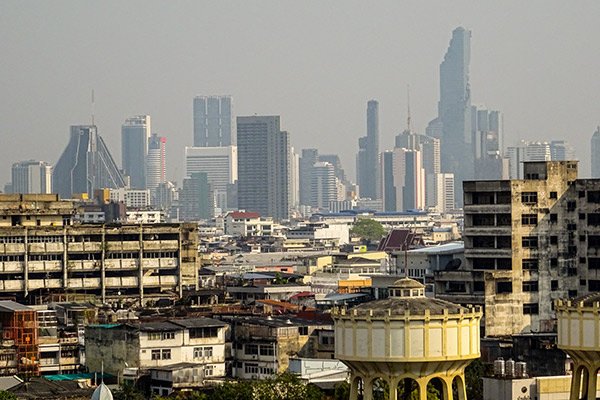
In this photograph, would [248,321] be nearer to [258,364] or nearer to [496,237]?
[258,364]

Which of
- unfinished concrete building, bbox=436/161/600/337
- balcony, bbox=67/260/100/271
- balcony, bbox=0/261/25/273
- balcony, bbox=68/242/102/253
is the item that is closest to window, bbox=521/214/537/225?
unfinished concrete building, bbox=436/161/600/337

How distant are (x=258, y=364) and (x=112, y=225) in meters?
40.1

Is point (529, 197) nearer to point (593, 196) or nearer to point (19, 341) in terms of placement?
point (593, 196)

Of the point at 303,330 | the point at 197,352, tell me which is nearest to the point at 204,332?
the point at 197,352

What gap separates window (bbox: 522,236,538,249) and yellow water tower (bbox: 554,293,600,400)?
55.0 m

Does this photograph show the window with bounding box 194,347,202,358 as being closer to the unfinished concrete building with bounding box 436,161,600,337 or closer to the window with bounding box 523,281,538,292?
the unfinished concrete building with bounding box 436,161,600,337

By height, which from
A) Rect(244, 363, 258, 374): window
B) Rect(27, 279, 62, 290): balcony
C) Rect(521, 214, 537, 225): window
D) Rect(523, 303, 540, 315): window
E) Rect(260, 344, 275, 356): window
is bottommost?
Rect(244, 363, 258, 374): window

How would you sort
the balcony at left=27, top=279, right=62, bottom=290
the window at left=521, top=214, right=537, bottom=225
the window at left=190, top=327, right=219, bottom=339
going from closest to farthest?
1. the window at left=190, top=327, right=219, bottom=339
2. the window at left=521, top=214, right=537, bottom=225
3. the balcony at left=27, top=279, right=62, bottom=290

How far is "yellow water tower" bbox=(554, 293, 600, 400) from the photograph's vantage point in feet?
167

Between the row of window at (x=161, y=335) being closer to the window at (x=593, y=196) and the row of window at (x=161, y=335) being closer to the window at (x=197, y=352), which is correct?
the window at (x=197, y=352)

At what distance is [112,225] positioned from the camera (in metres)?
133

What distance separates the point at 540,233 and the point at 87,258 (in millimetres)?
33141

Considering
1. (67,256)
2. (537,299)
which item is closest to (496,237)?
(537,299)

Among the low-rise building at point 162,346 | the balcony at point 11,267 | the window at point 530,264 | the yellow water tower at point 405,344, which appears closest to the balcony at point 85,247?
the balcony at point 11,267
